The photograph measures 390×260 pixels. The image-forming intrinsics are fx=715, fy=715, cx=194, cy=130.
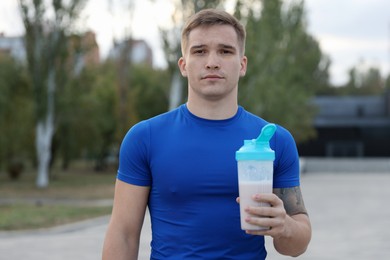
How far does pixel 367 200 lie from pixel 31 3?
13.3m

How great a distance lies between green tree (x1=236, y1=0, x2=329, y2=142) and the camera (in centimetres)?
2992

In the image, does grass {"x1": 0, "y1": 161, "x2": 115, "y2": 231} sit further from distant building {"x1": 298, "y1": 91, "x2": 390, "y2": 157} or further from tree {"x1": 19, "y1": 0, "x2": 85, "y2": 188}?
distant building {"x1": 298, "y1": 91, "x2": 390, "y2": 157}

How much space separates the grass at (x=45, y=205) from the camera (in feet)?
46.3

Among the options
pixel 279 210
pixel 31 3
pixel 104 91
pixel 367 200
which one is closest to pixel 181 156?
pixel 279 210

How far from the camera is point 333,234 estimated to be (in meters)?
12.0

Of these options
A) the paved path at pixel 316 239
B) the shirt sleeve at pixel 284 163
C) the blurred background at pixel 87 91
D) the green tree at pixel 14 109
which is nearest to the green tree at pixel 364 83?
the blurred background at pixel 87 91

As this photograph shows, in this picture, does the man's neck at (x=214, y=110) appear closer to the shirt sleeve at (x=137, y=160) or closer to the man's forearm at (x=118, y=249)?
the shirt sleeve at (x=137, y=160)

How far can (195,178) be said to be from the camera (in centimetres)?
225

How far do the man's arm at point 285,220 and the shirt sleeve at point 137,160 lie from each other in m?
0.43

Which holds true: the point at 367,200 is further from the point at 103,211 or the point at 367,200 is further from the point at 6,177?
the point at 6,177

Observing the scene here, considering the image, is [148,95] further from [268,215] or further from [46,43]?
[268,215]

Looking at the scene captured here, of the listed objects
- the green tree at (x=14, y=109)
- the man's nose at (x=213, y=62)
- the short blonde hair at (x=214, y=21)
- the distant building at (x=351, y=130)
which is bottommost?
the distant building at (x=351, y=130)

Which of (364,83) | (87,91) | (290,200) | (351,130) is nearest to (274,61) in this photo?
(87,91)

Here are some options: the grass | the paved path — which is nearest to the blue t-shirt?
the paved path
